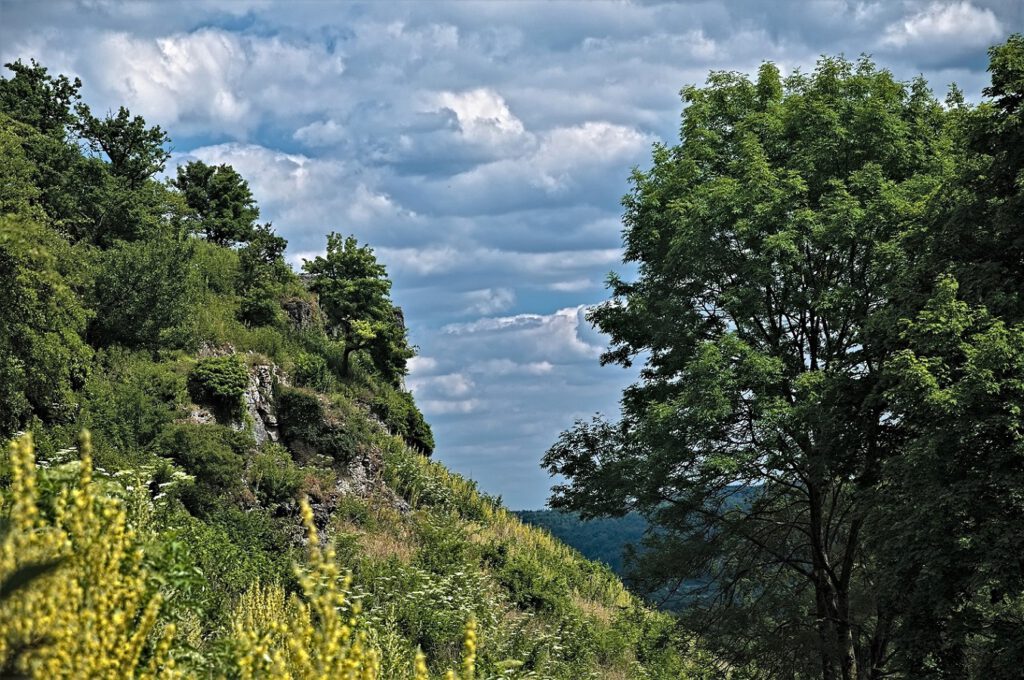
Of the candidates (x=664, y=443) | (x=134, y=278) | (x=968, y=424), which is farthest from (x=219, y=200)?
(x=968, y=424)

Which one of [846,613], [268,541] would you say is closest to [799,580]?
[846,613]

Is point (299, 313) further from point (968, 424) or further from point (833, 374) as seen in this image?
point (968, 424)

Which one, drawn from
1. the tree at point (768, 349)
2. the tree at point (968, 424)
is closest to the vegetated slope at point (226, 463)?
the tree at point (768, 349)

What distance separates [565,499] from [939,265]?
8591 mm

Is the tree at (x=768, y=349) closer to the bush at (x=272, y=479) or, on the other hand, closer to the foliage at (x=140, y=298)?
the bush at (x=272, y=479)

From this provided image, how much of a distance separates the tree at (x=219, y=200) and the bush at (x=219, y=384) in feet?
53.9

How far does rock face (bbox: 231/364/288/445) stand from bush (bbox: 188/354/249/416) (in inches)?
14.2

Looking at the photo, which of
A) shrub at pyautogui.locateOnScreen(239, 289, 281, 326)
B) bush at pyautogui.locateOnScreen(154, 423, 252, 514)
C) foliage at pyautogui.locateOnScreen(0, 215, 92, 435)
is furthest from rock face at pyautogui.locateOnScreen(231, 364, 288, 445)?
foliage at pyautogui.locateOnScreen(0, 215, 92, 435)

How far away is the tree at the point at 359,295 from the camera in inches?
1193

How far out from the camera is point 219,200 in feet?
127

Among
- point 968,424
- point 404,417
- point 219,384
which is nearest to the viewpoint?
point 968,424

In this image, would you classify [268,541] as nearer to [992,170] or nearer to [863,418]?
[863,418]

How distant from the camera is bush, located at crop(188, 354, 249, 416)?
21.3m

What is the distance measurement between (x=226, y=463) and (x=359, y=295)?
38.2ft
